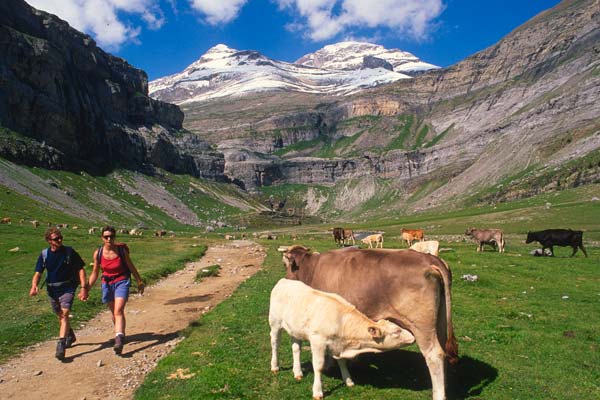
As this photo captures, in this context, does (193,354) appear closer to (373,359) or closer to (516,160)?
(373,359)

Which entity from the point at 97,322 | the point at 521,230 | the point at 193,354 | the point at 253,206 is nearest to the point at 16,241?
the point at 97,322

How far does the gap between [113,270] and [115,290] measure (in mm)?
689

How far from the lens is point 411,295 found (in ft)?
31.6

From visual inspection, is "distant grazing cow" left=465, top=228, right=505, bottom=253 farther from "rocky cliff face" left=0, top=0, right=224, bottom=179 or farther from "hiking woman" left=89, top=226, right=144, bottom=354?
"rocky cliff face" left=0, top=0, right=224, bottom=179

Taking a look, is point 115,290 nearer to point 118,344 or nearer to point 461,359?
point 118,344

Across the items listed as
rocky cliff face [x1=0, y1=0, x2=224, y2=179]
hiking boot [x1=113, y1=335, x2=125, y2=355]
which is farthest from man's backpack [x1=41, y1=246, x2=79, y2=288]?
rocky cliff face [x1=0, y1=0, x2=224, y2=179]

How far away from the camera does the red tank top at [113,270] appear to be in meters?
13.3

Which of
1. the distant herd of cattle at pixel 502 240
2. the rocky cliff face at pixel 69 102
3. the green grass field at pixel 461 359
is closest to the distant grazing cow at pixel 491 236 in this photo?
the distant herd of cattle at pixel 502 240

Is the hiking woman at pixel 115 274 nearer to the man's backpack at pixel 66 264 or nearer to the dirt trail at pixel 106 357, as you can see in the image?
the man's backpack at pixel 66 264

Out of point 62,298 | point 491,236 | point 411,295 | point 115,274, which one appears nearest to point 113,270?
point 115,274

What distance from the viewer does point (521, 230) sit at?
69.6 meters

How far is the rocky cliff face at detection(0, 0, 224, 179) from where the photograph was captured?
108750 millimetres

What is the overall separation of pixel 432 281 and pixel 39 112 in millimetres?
134704

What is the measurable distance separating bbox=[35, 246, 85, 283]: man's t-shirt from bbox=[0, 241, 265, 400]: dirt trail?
103 inches
